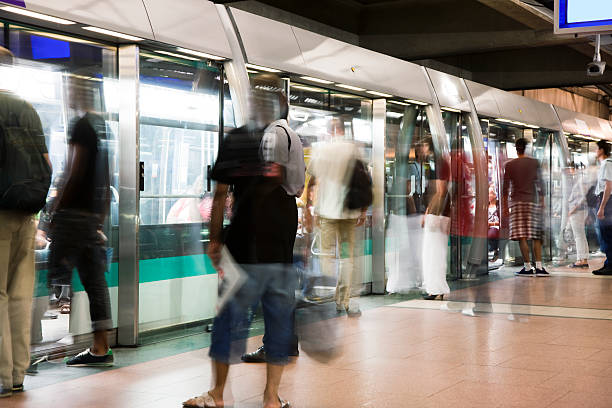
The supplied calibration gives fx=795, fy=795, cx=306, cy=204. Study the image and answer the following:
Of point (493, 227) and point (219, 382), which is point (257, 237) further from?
point (493, 227)

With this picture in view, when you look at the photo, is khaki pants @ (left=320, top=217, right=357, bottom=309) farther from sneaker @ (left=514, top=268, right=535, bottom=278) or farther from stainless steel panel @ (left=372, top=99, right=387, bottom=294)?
sneaker @ (left=514, top=268, right=535, bottom=278)

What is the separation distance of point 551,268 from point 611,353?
6.72 metres

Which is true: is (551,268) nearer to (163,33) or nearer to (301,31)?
(301,31)

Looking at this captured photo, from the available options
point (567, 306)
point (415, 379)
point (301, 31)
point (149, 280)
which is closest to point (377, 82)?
point (301, 31)

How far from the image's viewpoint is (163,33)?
5.59m

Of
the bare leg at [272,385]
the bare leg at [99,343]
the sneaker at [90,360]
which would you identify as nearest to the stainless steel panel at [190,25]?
the bare leg at [99,343]

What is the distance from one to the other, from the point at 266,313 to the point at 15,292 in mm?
1459

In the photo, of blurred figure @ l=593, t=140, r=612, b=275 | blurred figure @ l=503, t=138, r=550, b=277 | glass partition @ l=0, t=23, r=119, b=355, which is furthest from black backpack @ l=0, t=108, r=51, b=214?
blurred figure @ l=593, t=140, r=612, b=275

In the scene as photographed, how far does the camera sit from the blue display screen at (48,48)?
4.99 meters

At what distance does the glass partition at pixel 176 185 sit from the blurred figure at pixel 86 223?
0.84 meters

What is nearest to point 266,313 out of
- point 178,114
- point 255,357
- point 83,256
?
point 255,357

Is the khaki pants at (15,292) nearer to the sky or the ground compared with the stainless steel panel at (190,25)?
nearer to the ground

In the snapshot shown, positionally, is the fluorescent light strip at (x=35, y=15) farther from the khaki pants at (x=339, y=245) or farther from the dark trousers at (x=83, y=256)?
the khaki pants at (x=339, y=245)

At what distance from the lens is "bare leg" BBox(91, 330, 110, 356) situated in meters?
4.92
